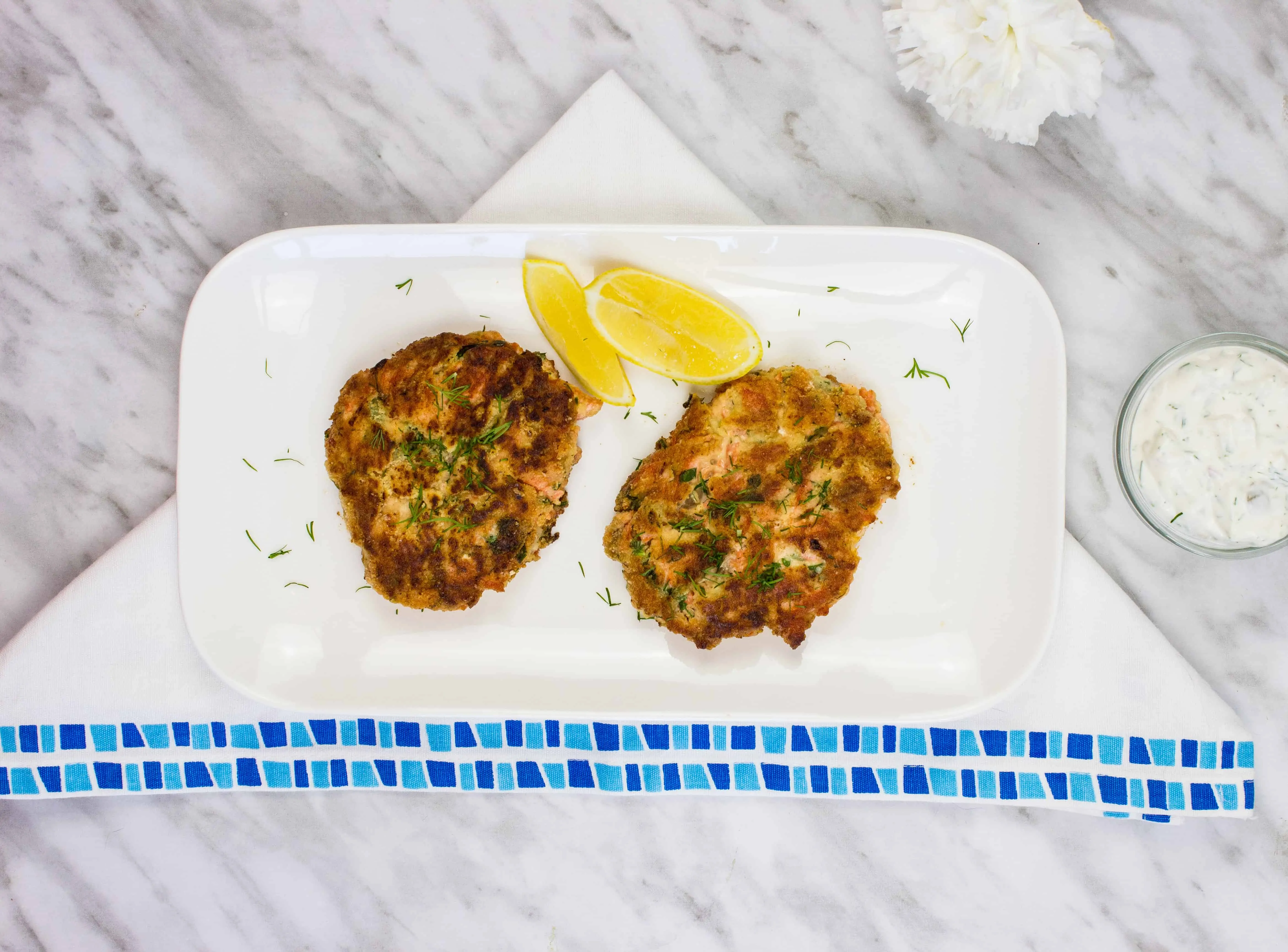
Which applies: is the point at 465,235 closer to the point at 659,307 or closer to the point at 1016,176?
the point at 659,307

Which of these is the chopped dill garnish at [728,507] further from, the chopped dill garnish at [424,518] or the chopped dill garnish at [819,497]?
the chopped dill garnish at [424,518]

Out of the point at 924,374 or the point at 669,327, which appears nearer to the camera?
the point at 669,327

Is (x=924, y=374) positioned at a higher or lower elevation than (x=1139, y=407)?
higher

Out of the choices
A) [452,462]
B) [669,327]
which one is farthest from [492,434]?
[669,327]

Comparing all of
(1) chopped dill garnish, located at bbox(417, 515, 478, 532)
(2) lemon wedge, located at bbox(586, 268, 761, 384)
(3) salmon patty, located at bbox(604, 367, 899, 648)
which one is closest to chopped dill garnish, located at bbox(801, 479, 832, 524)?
(3) salmon patty, located at bbox(604, 367, 899, 648)

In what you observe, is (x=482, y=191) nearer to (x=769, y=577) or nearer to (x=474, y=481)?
(x=474, y=481)

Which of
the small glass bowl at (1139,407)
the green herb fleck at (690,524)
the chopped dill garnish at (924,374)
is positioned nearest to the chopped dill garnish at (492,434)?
the green herb fleck at (690,524)

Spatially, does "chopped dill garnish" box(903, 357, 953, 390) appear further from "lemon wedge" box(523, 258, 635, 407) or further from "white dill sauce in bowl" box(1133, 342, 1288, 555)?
"lemon wedge" box(523, 258, 635, 407)
